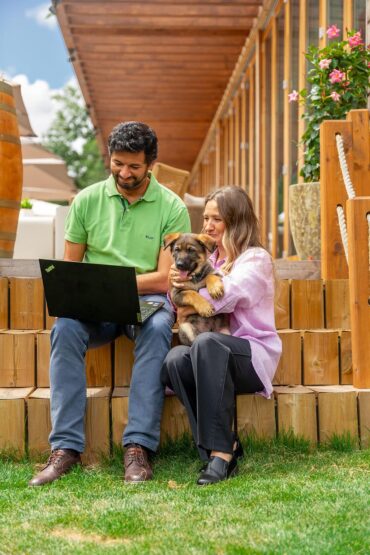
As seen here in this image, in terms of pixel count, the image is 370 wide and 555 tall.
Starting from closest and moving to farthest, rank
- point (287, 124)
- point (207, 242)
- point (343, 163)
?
point (207, 242)
point (343, 163)
point (287, 124)

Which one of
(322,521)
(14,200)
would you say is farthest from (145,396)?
(14,200)

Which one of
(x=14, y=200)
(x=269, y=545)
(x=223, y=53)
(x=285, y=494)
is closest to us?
(x=269, y=545)

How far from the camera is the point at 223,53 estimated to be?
10727 millimetres

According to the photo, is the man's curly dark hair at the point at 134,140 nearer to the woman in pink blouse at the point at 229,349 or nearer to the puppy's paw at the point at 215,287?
the woman in pink blouse at the point at 229,349

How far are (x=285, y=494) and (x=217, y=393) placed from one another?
55 centimetres

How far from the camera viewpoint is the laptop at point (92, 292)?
333cm

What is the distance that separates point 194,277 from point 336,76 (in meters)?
Answer: 2.32

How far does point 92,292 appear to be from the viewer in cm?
343

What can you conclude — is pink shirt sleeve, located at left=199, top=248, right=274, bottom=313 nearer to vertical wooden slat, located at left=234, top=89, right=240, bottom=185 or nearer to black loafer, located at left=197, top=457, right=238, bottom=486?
black loafer, located at left=197, top=457, right=238, bottom=486

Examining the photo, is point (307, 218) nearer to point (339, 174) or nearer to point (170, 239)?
point (339, 174)

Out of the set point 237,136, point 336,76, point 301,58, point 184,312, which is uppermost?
point 237,136

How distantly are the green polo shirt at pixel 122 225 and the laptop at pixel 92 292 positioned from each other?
39cm

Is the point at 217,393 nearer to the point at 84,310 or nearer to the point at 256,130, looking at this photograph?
the point at 84,310

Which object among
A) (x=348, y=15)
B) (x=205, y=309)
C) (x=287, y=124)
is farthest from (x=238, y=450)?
(x=287, y=124)
